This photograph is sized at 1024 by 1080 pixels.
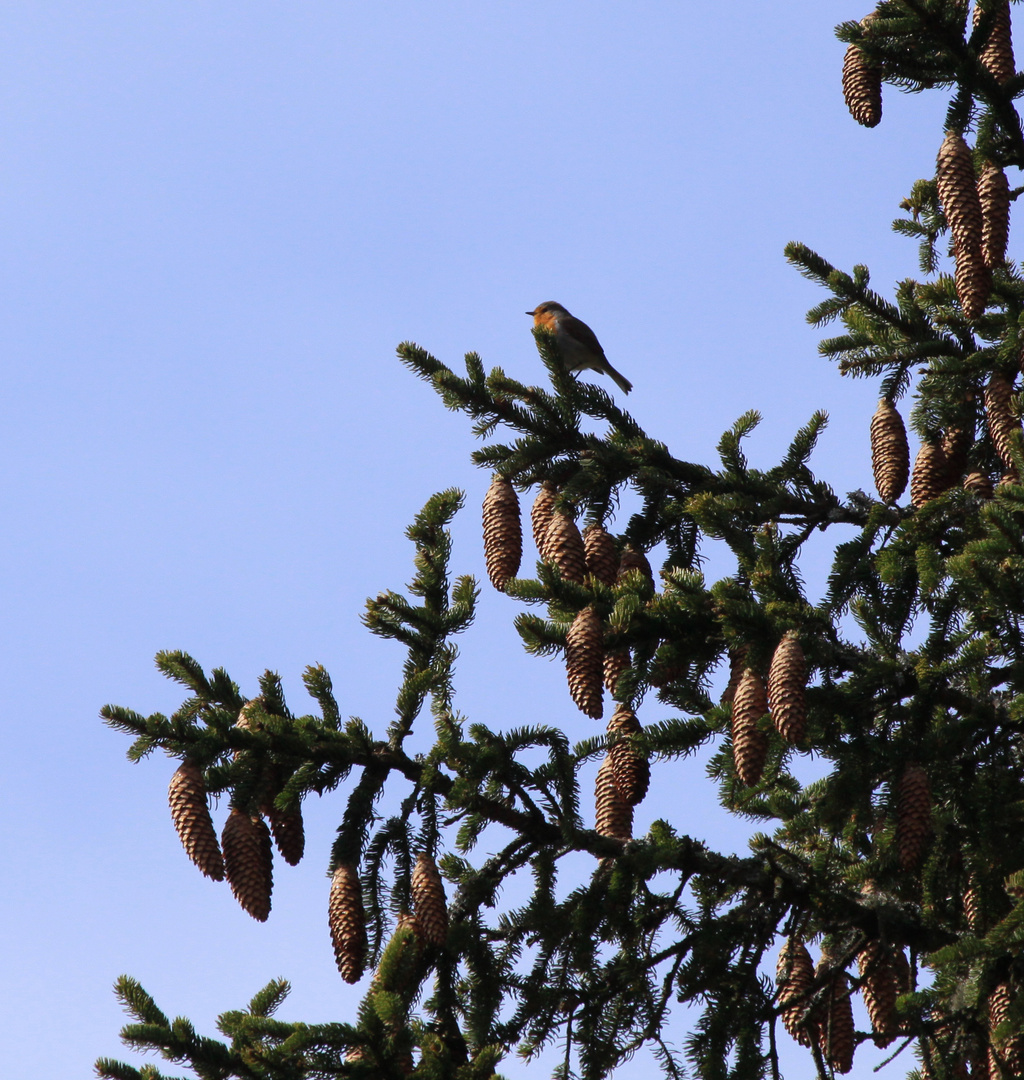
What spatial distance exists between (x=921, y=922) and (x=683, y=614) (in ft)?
5.29

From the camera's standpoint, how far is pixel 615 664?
3906 mm

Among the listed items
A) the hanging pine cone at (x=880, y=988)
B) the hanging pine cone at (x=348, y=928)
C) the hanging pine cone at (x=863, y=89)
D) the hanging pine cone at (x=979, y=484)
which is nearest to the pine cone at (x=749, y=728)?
the hanging pine cone at (x=348, y=928)

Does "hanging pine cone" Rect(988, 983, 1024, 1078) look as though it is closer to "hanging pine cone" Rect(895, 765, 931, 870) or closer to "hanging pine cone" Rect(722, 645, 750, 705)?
"hanging pine cone" Rect(895, 765, 931, 870)

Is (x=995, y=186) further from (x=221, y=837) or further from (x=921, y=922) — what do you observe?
(x=221, y=837)

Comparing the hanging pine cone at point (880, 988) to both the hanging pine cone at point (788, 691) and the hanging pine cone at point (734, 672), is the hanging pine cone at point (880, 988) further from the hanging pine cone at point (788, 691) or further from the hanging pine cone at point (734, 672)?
the hanging pine cone at point (788, 691)

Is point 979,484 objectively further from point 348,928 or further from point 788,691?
point 348,928

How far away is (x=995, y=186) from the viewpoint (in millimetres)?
4375

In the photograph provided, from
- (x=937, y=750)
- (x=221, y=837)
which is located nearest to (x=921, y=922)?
(x=937, y=750)

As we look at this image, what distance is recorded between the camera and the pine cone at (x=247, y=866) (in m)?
3.50

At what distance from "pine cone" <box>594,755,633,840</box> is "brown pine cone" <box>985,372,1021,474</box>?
1.95 metres

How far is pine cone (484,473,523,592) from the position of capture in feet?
13.8

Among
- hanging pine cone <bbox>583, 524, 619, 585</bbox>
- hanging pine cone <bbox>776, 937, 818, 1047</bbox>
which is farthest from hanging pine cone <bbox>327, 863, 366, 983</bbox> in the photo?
hanging pine cone <bbox>776, 937, 818, 1047</bbox>

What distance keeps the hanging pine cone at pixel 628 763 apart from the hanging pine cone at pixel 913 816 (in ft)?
2.56

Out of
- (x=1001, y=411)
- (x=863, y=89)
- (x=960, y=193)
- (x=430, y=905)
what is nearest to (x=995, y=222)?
(x=960, y=193)
